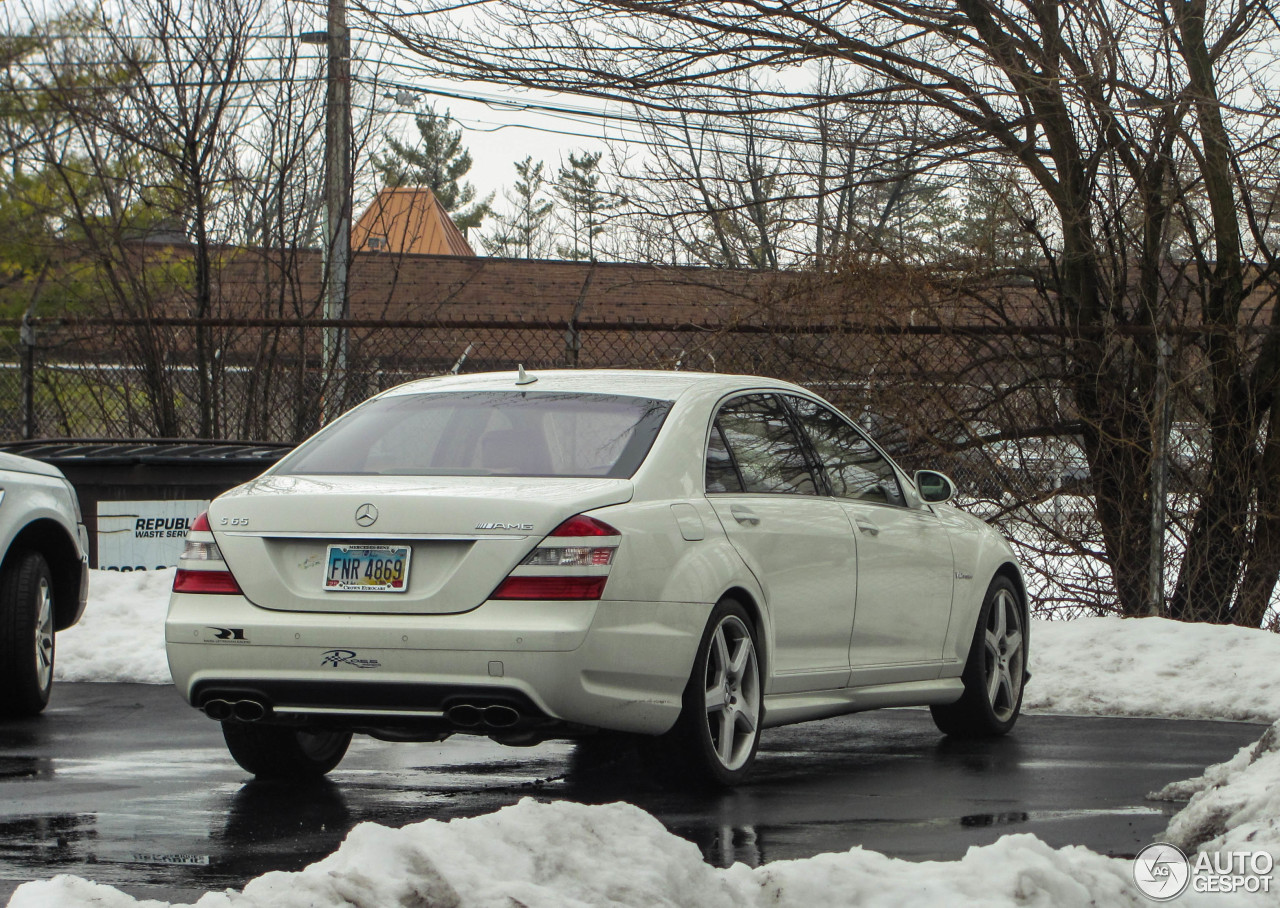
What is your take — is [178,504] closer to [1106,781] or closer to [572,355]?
[572,355]

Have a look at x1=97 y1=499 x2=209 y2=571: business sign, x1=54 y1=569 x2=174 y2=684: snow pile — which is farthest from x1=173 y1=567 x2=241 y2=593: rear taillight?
x1=97 y1=499 x2=209 y2=571: business sign

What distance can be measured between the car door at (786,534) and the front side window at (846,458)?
0.60 feet

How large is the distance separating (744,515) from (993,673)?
232 cm

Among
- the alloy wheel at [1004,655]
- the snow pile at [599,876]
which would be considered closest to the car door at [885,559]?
the alloy wheel at [1004,655]

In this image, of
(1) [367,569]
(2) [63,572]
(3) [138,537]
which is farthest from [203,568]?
(3) [138,537]

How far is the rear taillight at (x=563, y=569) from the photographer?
222 inches

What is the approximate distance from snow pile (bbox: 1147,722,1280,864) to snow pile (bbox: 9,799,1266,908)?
0.45 meters

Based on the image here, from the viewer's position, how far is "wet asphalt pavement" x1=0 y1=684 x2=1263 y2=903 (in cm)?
523

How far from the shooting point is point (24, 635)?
27.4 feet

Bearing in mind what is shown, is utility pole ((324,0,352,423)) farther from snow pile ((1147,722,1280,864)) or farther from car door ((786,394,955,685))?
snow pile ((1147,722,1280,864))

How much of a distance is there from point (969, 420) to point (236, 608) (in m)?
7.06

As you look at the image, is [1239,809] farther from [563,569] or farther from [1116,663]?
[1116,663]

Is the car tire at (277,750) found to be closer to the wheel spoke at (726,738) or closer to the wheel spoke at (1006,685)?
the wheel spoke at (726,738)

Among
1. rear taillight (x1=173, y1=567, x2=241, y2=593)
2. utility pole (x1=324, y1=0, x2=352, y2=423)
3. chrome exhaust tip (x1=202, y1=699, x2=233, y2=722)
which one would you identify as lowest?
chrome exhaust tip (x1=202, y1=699, x2=233, y2=722)
